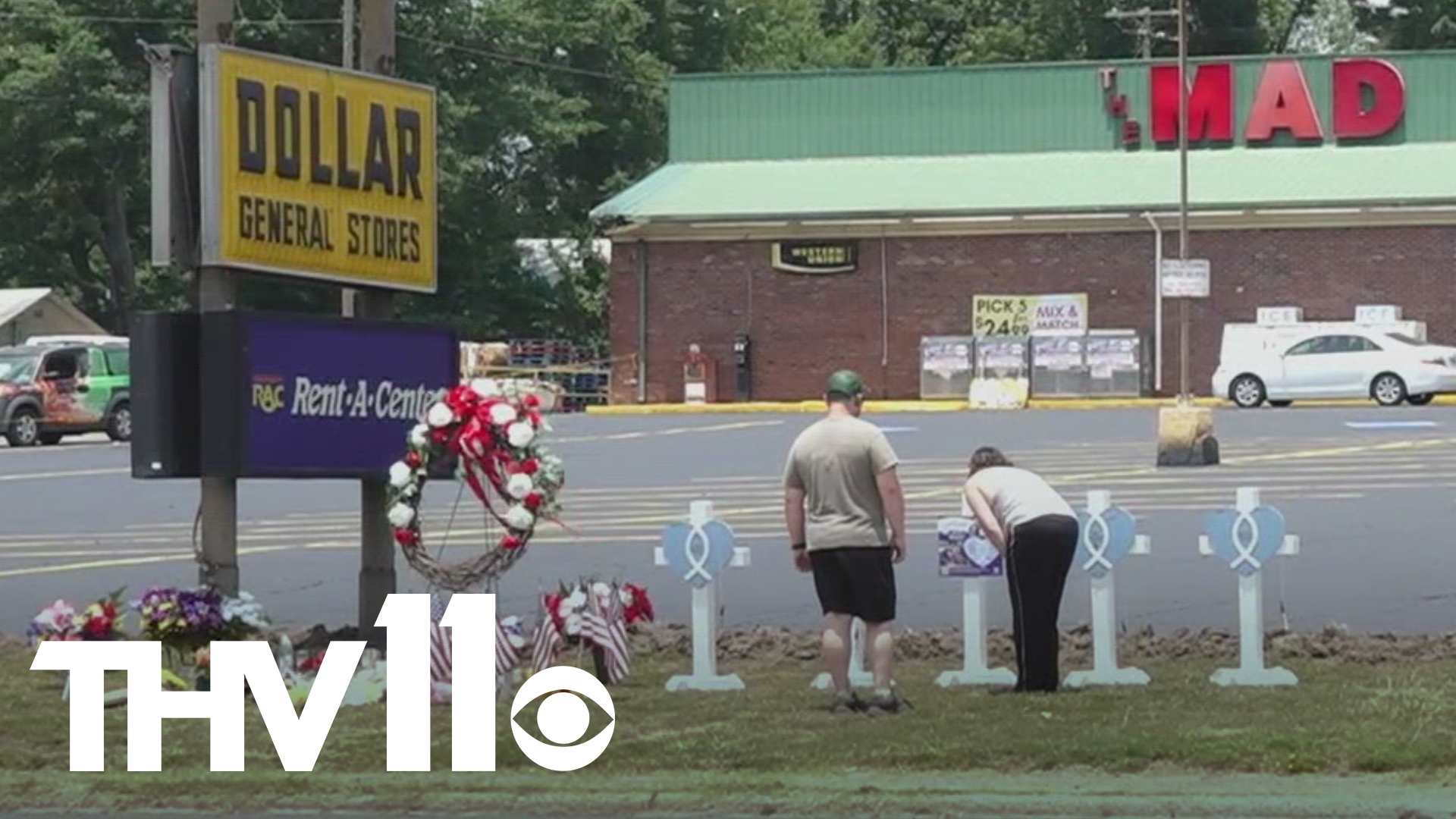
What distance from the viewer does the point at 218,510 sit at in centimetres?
1572

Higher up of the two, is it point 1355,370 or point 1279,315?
point 1279,315

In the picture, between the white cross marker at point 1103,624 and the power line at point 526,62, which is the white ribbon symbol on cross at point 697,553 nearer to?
the white cross marker at point 1103,624

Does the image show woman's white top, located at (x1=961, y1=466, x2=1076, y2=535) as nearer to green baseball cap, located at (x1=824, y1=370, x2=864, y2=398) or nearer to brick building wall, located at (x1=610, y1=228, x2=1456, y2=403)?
green baseball cap, located at (x1=824, y1=370, x2=864, y2=398)

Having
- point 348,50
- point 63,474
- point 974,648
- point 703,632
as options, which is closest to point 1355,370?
point 63,474

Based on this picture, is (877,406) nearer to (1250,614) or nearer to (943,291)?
(943,291)

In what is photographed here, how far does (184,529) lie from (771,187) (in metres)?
33.9

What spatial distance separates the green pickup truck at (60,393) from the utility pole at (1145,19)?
19.4 metres

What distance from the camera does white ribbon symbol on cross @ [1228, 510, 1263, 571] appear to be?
14.4 meters

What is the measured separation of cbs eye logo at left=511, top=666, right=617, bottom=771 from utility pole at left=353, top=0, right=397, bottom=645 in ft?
6.34

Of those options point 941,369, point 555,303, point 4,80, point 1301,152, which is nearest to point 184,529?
point 941,369

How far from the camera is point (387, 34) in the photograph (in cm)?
1706

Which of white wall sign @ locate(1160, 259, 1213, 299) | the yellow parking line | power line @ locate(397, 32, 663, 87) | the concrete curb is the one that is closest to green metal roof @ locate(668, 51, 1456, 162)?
the concrete curb

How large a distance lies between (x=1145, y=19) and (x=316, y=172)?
1788 inches

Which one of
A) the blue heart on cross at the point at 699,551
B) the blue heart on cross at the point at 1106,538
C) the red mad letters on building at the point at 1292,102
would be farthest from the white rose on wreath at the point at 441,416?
the red mad letters on building at the point at 1292,102
